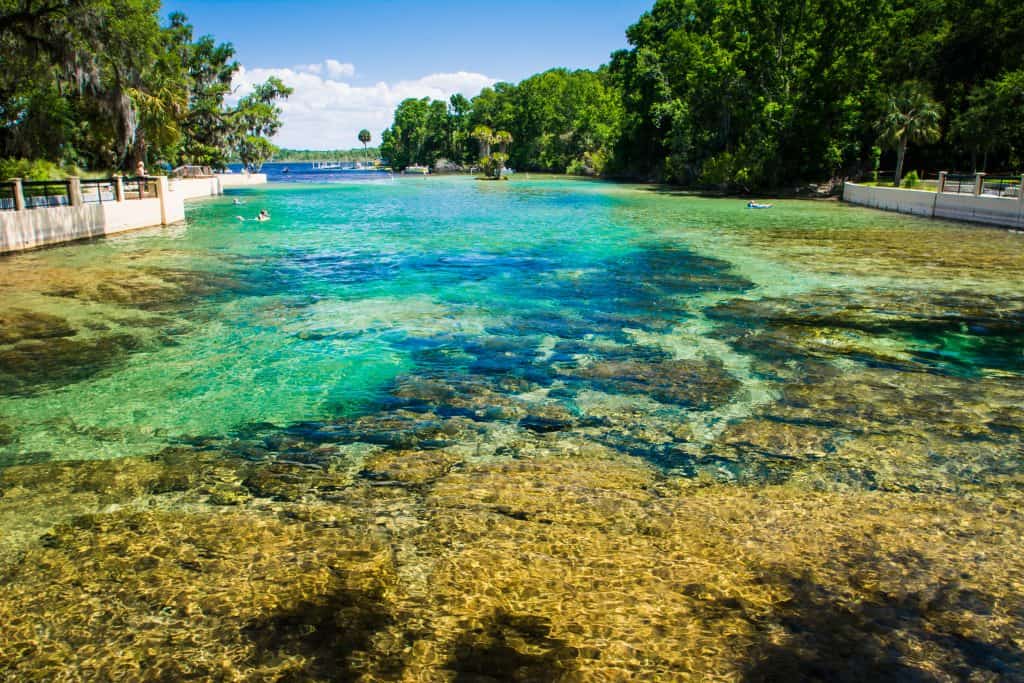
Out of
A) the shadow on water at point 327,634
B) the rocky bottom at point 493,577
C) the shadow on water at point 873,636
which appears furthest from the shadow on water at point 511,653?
the shadow on water at point 873,636

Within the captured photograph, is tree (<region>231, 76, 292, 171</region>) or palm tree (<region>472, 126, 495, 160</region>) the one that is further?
palm tree (<region>472, 126, 495, 160</region>)

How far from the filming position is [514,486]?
7250 millimetres

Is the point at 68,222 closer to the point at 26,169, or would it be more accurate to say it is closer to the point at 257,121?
the point at 26,169

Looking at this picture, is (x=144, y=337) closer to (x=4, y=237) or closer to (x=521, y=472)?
(x=521, y=472)

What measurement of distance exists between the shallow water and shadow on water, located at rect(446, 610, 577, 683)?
2 cm

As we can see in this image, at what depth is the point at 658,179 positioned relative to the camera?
3866 inches

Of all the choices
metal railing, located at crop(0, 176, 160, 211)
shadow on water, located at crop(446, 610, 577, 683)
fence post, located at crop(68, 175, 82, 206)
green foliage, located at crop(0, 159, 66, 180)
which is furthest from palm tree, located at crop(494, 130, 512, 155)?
shadow on water, located at crop(446, 610, 577, 683)

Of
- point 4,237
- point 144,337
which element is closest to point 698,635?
point 144,337

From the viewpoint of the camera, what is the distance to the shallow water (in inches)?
189

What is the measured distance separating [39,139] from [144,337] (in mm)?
36587

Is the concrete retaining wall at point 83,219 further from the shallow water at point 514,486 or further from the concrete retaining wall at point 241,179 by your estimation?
the concrete retaining wall at point 241,179

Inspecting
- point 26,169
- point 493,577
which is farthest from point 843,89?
point 493,577

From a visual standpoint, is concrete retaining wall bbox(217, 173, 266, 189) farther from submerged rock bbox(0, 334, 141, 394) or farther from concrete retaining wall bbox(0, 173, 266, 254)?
submerged rock bbox(0, 334, 141, 394)

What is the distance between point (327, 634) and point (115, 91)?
1679 inches
